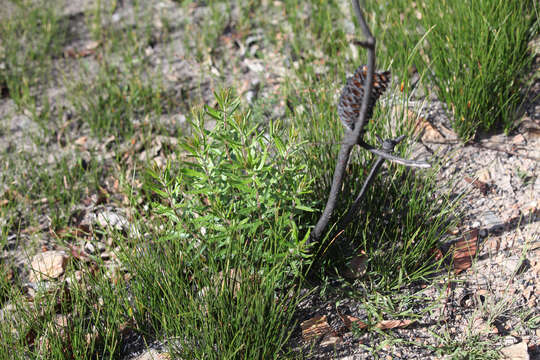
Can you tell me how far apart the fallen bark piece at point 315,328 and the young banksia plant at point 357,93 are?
91 centimetres

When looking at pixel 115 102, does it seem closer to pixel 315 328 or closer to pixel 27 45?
pixel 27 45

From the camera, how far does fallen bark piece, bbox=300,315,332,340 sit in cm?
194

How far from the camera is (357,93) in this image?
1474 millimetres

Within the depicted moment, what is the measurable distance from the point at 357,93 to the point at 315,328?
1029 mm

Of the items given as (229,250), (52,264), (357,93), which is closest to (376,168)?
(357,93)

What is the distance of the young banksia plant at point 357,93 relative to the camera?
145cm

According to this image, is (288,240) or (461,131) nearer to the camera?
(288,240)

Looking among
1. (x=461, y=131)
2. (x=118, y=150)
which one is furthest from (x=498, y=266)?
(x=118, y=150)

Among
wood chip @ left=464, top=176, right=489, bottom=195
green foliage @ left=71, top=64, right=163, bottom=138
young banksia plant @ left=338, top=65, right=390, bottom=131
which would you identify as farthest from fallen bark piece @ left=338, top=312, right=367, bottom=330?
green foliage @ left=71, top=64, right=163, bottom=138

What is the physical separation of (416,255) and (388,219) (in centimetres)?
27

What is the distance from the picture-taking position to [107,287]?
1.94 meters

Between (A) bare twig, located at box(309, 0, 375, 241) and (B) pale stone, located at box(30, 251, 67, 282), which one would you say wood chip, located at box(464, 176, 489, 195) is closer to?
(A) bare twig, located at box(309, 0, 375, 241)

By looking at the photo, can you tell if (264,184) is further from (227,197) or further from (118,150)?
(118,150)

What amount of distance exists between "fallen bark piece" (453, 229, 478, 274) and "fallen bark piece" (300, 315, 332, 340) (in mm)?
656
